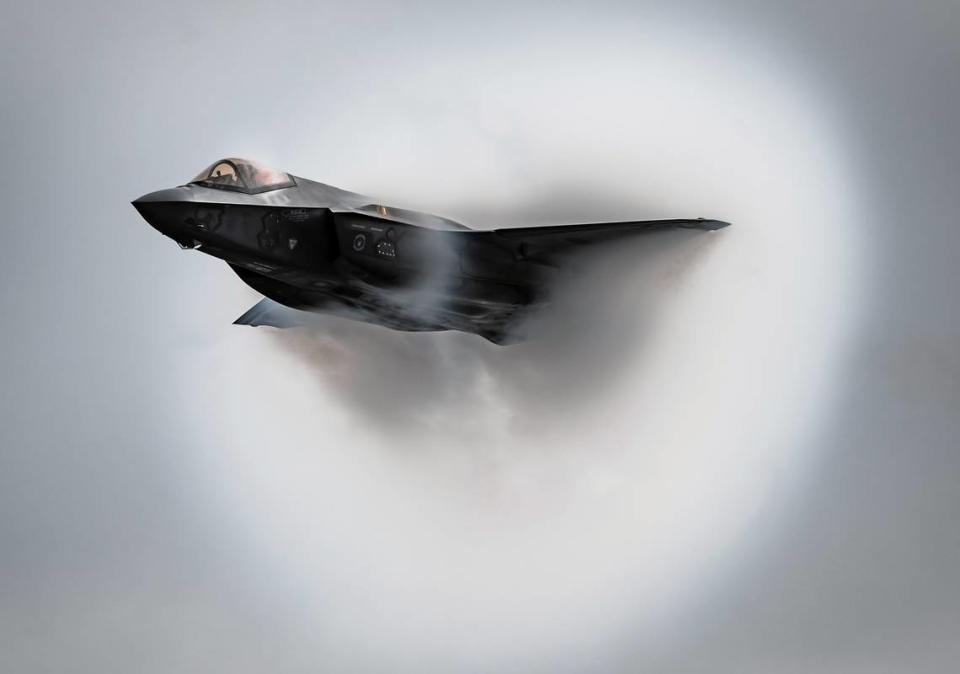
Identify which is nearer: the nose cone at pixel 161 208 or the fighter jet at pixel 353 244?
the nose cone at pixel 161 208

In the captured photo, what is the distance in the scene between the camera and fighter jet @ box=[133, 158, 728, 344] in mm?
23781

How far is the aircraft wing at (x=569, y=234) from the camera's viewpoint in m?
25.0

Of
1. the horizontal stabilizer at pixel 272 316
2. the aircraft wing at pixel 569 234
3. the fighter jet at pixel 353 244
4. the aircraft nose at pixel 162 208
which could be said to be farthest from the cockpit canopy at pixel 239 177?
the horizontal stabilizer at pixel 272 316

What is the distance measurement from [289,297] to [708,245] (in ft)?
31.9

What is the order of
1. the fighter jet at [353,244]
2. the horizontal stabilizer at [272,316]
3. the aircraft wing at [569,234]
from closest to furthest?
the fighter jet at [353,244] → the aircraft wing at [569,234] → the horizontal stabilizer at [272,316]

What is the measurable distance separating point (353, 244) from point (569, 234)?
4.13 m

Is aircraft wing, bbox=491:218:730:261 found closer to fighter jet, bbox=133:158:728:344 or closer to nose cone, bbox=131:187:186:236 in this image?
fighter jet, bbox=133:158:728:344

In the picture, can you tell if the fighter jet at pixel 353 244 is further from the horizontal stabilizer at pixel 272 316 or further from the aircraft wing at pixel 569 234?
the horizontal stabilizer at pixel 272 316

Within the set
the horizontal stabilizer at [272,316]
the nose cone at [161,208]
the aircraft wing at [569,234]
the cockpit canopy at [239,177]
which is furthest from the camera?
the horizontal stabilizer at [272,316]

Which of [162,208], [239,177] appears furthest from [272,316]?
[162,208]

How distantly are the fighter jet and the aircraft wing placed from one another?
26 millimetres

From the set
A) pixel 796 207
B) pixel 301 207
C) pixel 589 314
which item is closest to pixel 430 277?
pixel 301 207

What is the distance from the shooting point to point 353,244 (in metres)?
24.3

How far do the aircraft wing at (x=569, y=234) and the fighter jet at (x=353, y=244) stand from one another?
0.03 metres
